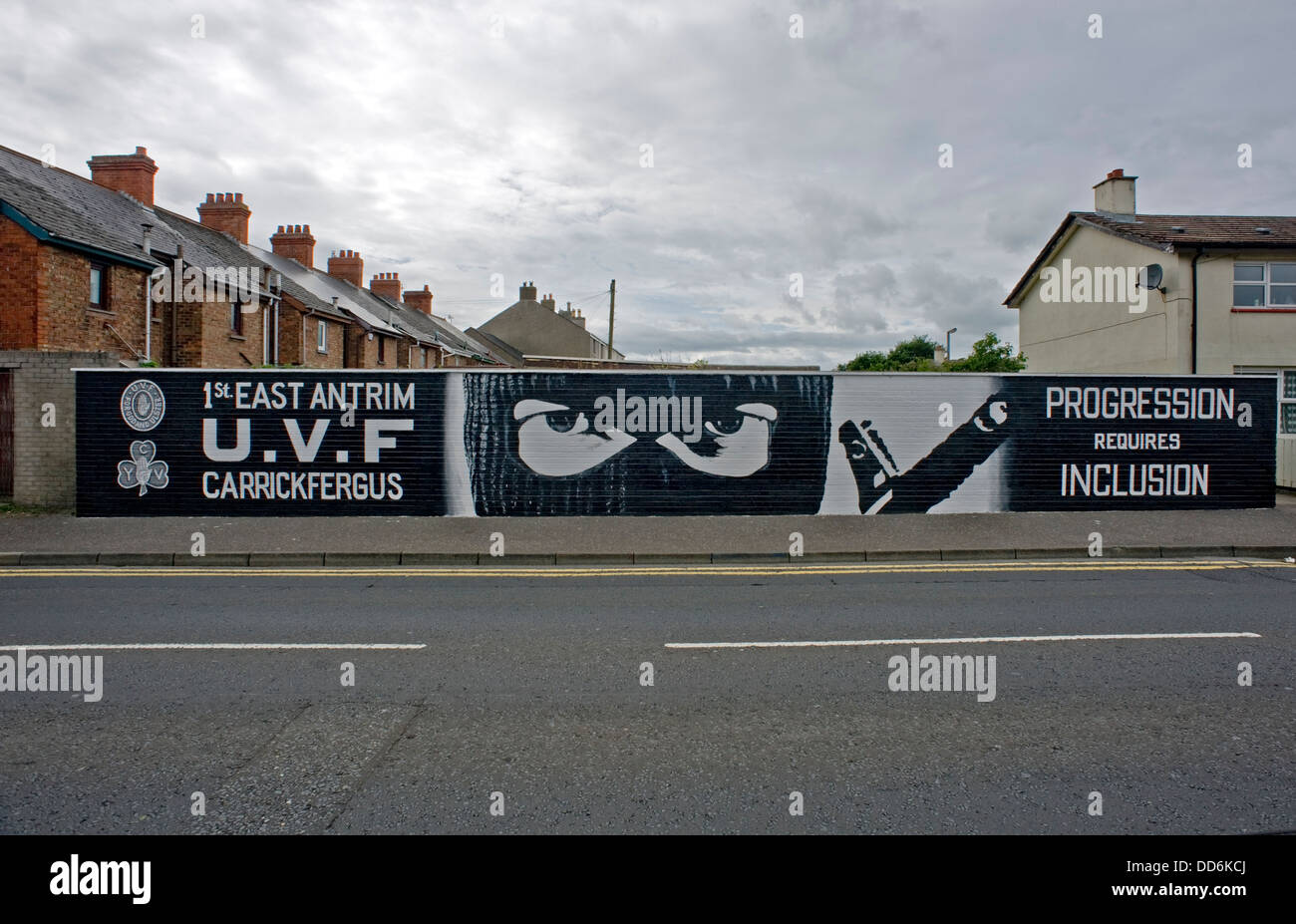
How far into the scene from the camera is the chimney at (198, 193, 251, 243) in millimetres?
33406

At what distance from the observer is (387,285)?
49.2 meters

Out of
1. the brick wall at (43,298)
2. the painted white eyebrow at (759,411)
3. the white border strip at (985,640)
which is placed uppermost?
the brick wall at (43,298)

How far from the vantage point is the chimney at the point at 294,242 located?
39.0 meters

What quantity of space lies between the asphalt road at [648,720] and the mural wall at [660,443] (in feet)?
17.8

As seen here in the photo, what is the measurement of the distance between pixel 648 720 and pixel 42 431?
13.4 meters

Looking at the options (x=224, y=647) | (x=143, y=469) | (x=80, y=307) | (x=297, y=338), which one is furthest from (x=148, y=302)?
(x=224, y=647)

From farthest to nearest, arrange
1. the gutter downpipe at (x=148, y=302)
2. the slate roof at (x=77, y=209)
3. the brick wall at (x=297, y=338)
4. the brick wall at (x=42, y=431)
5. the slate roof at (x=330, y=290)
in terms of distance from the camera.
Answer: the slate roof at (x=330, y=290) → the brick wall at (x=297, y=338) → the gutter downpipe at (x=148, y=302) → the slate roof at (x=77, y=209) → the brick wall at (x=42, y=431)

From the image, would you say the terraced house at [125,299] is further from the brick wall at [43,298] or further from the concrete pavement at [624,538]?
the concrete pavement at [624,538]

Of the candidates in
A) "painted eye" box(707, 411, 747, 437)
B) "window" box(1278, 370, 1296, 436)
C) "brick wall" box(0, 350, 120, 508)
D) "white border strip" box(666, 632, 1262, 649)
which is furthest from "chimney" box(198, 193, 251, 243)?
"window" box(1278, 370, 1296, 436)

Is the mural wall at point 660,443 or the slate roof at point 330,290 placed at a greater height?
the slate roof at point 330,290

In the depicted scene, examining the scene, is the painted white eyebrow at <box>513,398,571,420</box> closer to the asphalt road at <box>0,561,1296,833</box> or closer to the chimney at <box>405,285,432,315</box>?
the asphalt road at <box>0,561,1296,833</box>

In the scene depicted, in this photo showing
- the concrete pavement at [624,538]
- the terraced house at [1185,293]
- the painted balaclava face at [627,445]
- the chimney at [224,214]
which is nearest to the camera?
the concrete pavement at [624,538]

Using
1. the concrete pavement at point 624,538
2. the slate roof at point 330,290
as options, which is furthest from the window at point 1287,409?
the slate roof at point 330,290

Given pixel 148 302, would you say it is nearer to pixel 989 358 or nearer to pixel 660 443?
pixel 660 443
